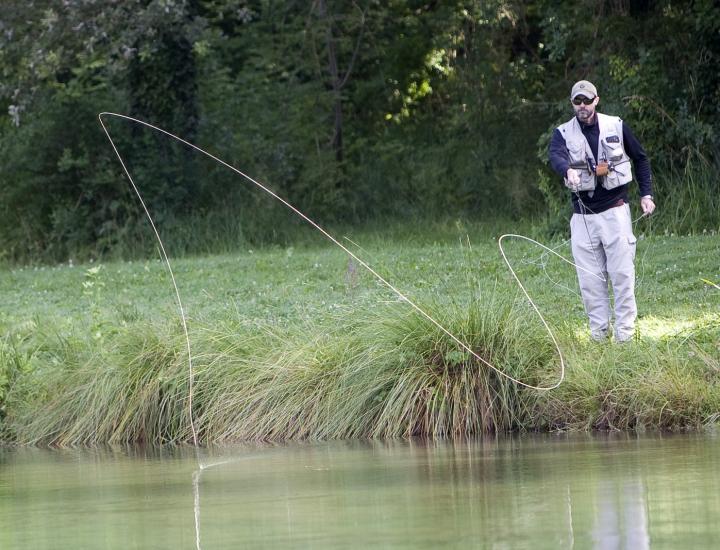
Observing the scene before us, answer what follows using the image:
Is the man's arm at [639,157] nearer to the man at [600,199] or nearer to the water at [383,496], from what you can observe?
the man at [600,199]

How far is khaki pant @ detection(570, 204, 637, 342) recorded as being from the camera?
30.9ft

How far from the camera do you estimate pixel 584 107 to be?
30.3 ft

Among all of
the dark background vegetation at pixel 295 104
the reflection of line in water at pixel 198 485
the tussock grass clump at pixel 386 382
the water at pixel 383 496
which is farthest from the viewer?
the dark background vegetation at pixel 295 104

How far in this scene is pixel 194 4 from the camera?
21.6 metres

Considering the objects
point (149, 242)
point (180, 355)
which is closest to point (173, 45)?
point (149, 242)

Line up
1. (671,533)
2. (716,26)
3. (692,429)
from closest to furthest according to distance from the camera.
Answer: (671,533)
(692,429)
(716,26)

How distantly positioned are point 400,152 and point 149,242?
4.49m

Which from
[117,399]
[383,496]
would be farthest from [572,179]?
[117,399]

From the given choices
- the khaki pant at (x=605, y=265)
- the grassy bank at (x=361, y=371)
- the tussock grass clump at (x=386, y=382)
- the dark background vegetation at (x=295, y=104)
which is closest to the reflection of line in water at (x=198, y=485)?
the tussock grass clump at (x=386, y=382)

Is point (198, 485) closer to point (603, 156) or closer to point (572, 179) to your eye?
point (572, 179)

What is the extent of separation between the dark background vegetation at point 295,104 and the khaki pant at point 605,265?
7.94 meters

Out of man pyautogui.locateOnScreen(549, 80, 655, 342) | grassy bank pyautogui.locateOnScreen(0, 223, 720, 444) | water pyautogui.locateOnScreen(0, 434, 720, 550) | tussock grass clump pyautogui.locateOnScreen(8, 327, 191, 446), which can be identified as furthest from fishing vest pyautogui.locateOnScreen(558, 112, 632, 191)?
tussock grass clump pyautogui.locateOnScreen(8, 327, 191, 446)

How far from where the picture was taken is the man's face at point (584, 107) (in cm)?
920

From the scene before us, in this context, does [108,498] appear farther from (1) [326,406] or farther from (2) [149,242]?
(2) [149,242]
